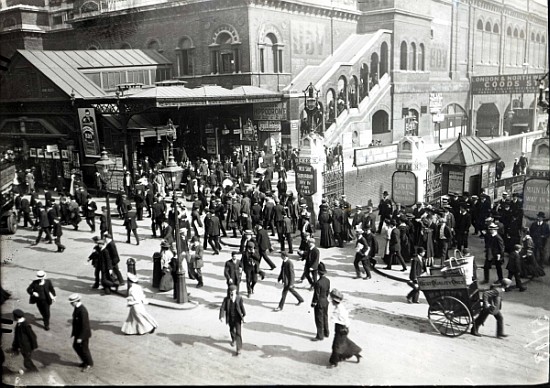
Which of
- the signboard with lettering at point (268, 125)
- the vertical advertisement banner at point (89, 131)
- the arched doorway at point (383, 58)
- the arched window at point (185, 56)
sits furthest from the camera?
the arched doorway at point (383, 58)

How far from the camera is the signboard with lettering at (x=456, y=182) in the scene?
19703 millimetres

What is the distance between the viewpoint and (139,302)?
10.4 m

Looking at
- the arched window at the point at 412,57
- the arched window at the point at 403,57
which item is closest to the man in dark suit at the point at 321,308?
the arched window at the point at 412,57

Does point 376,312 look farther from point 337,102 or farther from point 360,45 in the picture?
point 360,45

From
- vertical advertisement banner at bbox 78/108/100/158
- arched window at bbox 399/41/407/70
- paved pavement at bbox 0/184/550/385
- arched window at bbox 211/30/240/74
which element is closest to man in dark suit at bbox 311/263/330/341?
paved pavement at bbox 0/184/550/385

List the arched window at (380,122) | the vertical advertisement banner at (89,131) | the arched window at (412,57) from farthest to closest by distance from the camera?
the arched window at (380,122) < the arched window at (412,57) < the vertical advertisement banner at (89,131)

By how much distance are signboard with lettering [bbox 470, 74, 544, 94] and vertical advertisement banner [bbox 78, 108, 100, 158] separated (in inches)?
685

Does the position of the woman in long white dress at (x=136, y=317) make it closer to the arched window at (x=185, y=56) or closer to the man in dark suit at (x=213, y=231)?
the man in dark suit at (x=213, y=231)

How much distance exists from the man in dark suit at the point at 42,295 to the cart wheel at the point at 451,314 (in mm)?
7965

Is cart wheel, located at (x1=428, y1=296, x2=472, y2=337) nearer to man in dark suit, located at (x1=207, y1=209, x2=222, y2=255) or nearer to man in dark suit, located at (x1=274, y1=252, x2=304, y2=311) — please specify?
man in dark suit, located at (x1=274, y1=252, x2=304, y2=311)

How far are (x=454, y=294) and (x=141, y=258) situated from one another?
8196mm

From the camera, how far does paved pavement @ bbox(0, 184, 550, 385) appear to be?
30.7 feet

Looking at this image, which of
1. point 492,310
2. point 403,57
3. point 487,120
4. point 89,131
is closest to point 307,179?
point 89,131

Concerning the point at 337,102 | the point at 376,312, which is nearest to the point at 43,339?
the point at 376,312
